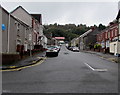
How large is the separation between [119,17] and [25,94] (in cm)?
2660

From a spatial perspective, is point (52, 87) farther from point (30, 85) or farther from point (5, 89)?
point (5, 89)

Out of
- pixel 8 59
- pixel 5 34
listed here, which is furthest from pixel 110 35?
pixel 8 59

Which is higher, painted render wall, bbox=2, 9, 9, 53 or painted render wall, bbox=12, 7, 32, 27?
painted render wall, bbox=12, 7, 32, 27

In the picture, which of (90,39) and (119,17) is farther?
(90,39)

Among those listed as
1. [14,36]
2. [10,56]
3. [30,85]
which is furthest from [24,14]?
[30,85]

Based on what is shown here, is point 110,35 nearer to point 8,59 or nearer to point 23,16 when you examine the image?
point 23,16

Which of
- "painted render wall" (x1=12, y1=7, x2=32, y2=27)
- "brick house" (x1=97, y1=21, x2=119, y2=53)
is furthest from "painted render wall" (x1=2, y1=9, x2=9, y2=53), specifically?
"brick house" (x1=97, y1=21, x2=119, y2=53)

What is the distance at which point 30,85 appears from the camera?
22.5 ft

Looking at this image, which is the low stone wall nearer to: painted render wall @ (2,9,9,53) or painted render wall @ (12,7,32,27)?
painted render wall @ (2,9,9,53)

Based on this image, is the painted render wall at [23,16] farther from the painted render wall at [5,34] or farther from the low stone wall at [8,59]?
→ the low stone wall at [8,59]

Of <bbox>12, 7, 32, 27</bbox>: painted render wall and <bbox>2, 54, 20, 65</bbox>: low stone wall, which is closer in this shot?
<bbox>2, 54, 20, 65</bbox>: low stone wall

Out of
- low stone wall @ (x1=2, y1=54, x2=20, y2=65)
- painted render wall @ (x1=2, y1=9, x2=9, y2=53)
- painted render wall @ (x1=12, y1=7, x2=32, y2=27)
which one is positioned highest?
painted render wall @ (x1=12, y1=7, x2=32, y2=27)

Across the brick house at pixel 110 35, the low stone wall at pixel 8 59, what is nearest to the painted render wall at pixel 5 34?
the low stone wall at pixel 8 59

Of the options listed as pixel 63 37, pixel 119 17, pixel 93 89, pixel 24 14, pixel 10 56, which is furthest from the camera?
pixel 63 37
